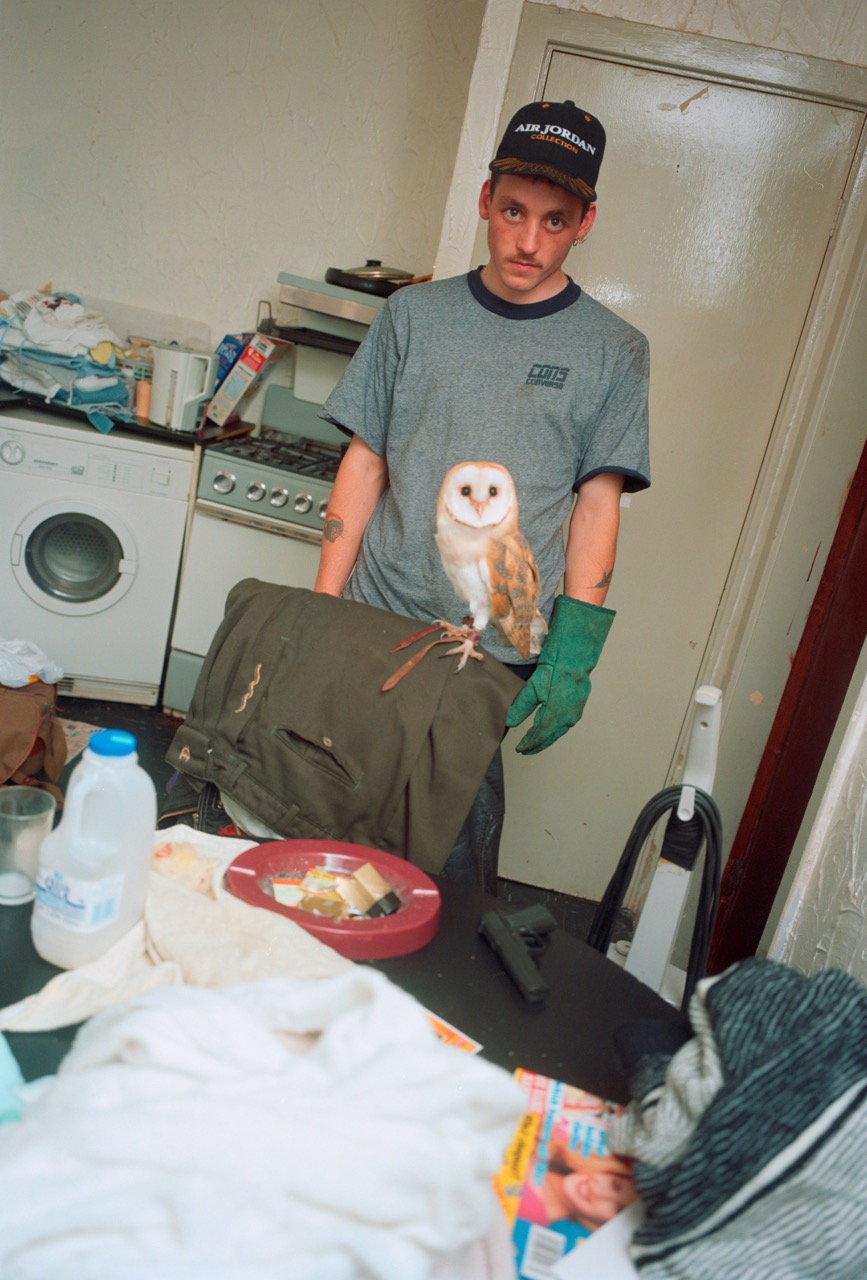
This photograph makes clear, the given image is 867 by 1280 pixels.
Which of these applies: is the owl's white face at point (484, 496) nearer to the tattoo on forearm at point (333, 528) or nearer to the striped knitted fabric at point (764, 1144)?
the tattoo on forearm at point (333, 528)

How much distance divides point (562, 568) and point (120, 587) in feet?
6.08

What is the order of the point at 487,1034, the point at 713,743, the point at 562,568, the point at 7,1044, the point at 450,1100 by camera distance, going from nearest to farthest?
the point at 450,1100 < the point at 7,1044 < the point at 487,1034 < the point at 713,743 < the point at 562,568

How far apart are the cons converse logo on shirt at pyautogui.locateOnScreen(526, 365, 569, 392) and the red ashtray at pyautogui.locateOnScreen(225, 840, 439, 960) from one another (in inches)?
33.6

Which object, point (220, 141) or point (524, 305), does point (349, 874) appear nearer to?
point (524, 305)

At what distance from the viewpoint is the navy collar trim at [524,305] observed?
64.7 inches

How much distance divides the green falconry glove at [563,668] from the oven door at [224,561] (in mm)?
1498

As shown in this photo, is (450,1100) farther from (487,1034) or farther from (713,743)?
(713,743)

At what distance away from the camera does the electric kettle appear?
302 cm

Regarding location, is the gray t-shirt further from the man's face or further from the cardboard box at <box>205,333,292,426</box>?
the cardboard box at <box>205,333,292,426</box>

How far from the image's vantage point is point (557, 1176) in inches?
30.2

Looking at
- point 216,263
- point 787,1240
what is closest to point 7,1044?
point 787,1240

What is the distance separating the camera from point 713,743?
4.12 feet

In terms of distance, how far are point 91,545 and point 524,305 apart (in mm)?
1983

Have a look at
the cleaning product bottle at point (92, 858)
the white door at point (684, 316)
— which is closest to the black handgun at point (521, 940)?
the cleaning product bottle at point (92, 858)
